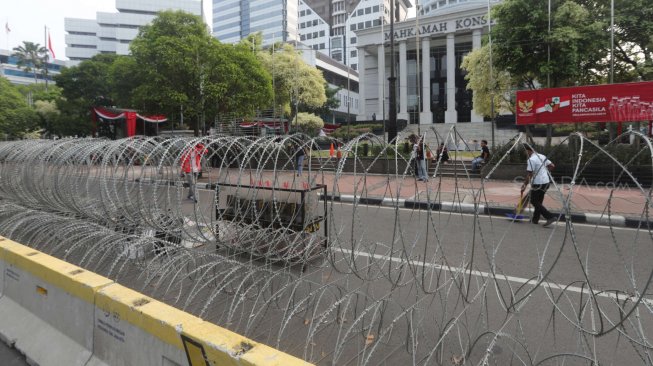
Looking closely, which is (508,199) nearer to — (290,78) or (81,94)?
(290,78)

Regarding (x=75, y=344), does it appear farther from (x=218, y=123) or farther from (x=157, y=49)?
(x=218, y=123)

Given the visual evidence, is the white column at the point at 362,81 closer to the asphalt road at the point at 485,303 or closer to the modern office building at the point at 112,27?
the asphalt road at the point at 485,303

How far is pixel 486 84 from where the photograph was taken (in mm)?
25688

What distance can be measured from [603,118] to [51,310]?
16.3m

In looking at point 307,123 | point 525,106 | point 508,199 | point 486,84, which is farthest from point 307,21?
point 508,199

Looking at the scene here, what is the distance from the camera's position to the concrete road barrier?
7.45ft

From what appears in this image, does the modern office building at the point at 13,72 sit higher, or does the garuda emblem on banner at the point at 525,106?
the modern office building at the point at 13,72


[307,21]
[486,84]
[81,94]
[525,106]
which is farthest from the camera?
[307,21]

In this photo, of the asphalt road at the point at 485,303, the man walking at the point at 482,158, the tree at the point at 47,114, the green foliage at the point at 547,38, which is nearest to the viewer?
the asphalt road at the point at 485,303

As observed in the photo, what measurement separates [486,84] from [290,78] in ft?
51.9

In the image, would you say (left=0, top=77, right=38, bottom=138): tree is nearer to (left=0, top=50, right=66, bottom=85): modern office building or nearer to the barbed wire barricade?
the barbed wire barricade

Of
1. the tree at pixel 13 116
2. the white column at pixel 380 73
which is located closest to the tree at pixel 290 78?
the white column at pixel 380 73

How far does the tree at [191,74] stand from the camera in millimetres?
19859

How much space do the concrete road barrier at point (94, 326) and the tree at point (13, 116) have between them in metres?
39.6
